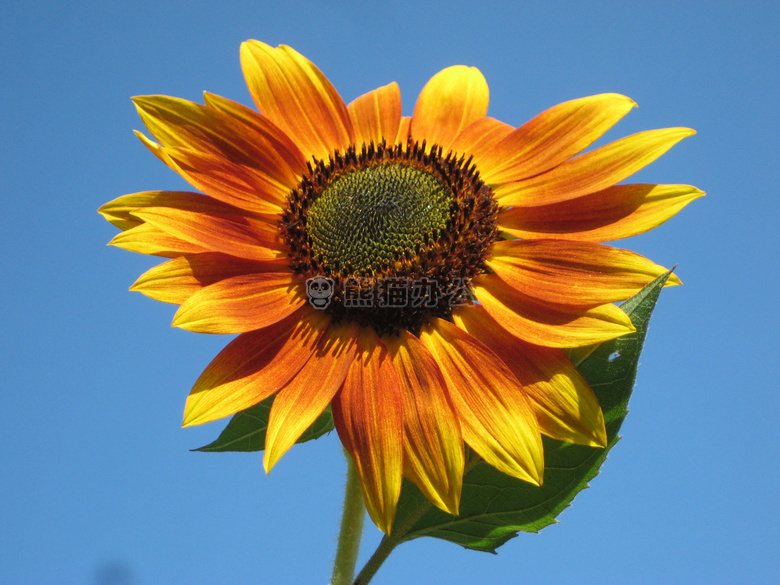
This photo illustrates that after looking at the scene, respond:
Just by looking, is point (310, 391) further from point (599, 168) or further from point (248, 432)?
point (599, 168)

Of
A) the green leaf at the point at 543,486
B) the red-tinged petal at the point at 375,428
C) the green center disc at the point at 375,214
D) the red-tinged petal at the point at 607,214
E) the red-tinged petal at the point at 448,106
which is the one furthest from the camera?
the red-tinged petal at the point at 448,106

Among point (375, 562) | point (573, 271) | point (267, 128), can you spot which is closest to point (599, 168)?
point (573, 271)

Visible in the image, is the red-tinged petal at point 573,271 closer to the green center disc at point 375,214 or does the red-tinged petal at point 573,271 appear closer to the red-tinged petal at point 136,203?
the green center disc at point 375,214

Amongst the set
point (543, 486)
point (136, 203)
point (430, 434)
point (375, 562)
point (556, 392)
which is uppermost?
point (136, 203)

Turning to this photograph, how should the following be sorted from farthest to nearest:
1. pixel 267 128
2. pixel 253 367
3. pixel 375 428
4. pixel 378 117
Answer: pixel 378 117 < pixel 267 128 < pixel 253 367 < pixel 375 428

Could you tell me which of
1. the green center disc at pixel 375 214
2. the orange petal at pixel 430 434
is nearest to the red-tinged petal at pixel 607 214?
the green center disc at pixel 375 214

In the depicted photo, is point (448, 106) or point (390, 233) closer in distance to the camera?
point (390, 233)

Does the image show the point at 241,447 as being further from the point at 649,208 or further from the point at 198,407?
the point at 649,208
